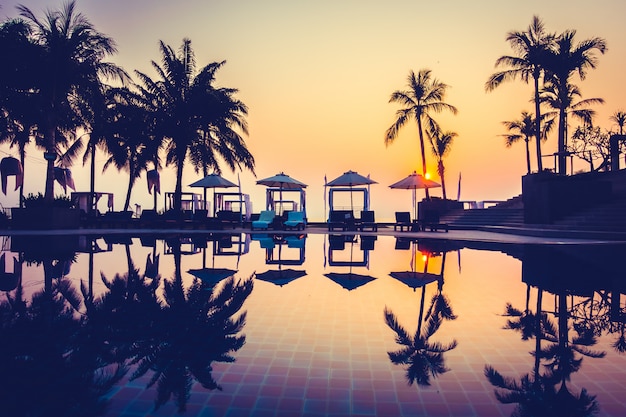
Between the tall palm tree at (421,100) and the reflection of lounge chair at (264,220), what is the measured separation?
36.8ft

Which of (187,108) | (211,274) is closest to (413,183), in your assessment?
(187,108)

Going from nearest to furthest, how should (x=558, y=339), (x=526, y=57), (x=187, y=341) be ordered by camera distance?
(x=187, y=341)
(x=558, y=339)
(x=526, y=57)

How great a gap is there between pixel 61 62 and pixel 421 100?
2090 centimetres

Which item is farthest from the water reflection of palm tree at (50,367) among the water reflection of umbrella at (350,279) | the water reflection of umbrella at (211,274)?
the water reflection of umbrella at (350,279)

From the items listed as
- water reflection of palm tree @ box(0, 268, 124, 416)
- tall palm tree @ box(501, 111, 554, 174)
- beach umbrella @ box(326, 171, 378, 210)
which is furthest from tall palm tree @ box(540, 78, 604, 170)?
water reflection of palm tree @ box(0, 268, 124, 416)

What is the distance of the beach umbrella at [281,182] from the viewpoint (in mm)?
20859

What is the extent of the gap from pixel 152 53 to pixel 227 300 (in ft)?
73.7

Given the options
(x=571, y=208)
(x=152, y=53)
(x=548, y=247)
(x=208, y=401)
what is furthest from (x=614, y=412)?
(x=152, y=53)

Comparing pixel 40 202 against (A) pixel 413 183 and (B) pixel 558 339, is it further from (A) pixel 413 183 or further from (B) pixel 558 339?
(B) pixel 558 339

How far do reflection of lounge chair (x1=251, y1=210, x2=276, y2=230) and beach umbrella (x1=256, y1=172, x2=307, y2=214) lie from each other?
171 centimetres

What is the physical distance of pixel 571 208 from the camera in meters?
17.1

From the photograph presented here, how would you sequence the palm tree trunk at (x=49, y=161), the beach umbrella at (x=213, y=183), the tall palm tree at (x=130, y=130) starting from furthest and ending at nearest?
the tall palm tree at (x=130, y=130) → the beach umbrella at (x=213, y=183) → the palm tree trunk at (x=49, y=161)

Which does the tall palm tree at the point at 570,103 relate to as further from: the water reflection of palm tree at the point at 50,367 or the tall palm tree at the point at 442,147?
the water reflection of palm tree at the point at 50,367

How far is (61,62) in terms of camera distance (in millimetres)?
18141
